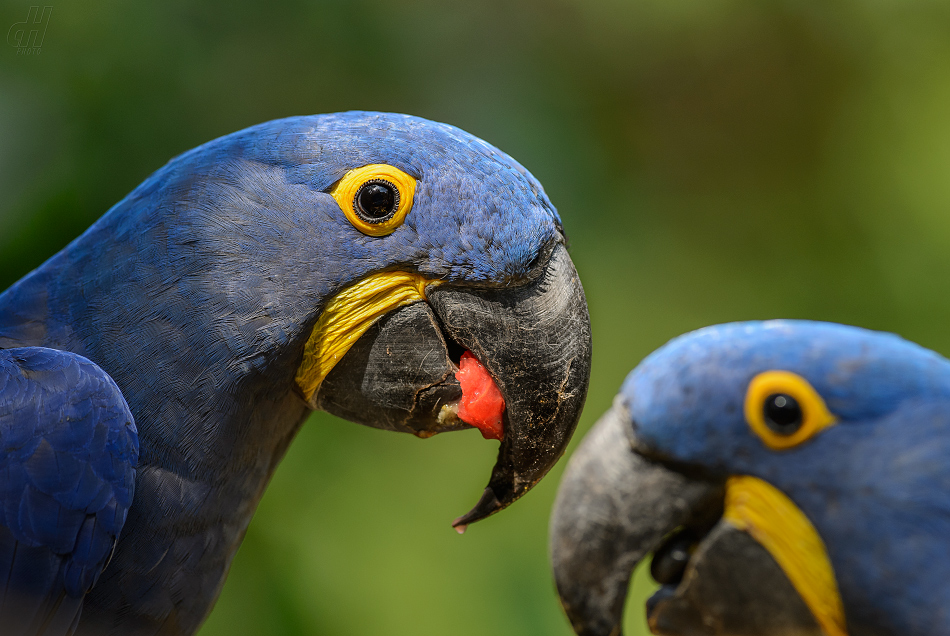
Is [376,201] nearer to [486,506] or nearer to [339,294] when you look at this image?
[339,294]

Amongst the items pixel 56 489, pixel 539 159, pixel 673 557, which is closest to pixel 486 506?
pixel 673 557

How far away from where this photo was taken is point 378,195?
1172 millimetres

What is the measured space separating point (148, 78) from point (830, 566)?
8.41 feet

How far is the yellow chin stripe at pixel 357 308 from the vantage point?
1174mm

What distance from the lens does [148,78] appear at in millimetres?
2520

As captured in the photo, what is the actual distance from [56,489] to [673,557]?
957 millimetres

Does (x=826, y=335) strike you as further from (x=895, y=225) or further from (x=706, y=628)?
(x=895, y=225)

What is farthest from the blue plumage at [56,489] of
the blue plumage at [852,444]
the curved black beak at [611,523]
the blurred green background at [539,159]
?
the blurred green background at [539,159]

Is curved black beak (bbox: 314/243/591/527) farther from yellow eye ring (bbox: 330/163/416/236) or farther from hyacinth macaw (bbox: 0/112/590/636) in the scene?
yellow eye ring (bbox: 330/163/416/236)

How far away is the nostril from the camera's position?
115 centimetres

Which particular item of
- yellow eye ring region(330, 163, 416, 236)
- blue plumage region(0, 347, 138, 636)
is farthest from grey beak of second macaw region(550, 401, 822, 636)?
blue plumage region(0, 347, 138, 636)

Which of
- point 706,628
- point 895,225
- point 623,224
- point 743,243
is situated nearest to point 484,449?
point 623,224

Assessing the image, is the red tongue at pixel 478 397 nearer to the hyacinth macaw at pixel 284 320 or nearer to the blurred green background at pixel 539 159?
the hyacinth macaw at pixel 284 320
